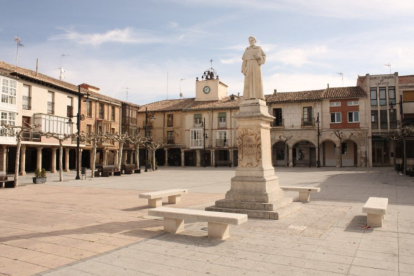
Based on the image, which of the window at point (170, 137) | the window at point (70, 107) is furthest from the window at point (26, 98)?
the window at point (170, 137)

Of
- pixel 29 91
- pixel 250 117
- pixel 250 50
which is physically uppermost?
pixel 29 91

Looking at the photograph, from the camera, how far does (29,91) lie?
29125mm

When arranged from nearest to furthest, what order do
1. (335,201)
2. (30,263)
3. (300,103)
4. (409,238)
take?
(30,263) < (409,238) < (335,201) < (300,103)

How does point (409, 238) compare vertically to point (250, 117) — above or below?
below

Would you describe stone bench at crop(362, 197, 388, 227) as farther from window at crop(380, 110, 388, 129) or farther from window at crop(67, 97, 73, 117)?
window at crop(380, 110, 388, 129)

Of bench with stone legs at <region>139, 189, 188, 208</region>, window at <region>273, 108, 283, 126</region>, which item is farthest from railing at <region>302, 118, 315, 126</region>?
bench with stone legs at <region>139, 189, 188, 208</region>

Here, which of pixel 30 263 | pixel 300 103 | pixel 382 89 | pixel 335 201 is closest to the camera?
pixel 30 263

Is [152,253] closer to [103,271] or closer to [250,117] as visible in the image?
[103,271]

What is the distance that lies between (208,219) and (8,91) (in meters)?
26.4

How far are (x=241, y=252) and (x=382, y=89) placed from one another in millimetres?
38432

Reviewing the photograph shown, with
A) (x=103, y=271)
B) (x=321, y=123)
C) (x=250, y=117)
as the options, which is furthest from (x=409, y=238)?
(x=321, y=123)

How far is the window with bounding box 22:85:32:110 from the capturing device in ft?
93.7

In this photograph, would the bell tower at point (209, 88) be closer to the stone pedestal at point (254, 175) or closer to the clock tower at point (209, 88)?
the clock tower at point (209, 88)

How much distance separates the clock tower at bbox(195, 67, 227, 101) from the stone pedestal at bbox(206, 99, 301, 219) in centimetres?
4018
